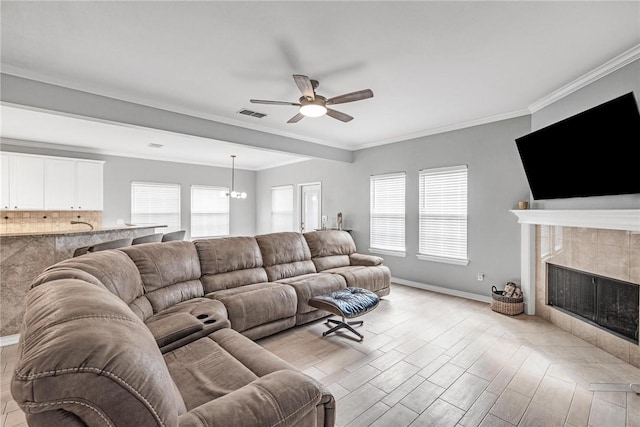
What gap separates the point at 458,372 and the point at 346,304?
3.75 feet

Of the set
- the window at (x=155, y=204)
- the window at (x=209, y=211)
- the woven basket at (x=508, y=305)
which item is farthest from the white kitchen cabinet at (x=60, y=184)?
the woven basket at (x=508, y=305)

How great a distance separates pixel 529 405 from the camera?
2.12 meters

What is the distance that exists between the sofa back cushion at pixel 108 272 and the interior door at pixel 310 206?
4.92 meters

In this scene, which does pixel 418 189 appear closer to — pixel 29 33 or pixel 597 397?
pixel 597 397

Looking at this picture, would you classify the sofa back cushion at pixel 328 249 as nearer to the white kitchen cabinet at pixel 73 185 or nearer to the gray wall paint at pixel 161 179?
the gray wall paint at pixel 161 179

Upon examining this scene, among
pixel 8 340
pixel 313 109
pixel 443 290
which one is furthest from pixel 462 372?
pixel 8 340

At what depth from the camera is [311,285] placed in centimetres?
363

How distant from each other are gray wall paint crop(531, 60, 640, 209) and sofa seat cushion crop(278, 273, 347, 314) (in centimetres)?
276

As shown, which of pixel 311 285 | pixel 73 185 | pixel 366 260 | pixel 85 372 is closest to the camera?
pixel 85 372

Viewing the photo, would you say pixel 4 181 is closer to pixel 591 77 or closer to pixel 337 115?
pixel 337 115

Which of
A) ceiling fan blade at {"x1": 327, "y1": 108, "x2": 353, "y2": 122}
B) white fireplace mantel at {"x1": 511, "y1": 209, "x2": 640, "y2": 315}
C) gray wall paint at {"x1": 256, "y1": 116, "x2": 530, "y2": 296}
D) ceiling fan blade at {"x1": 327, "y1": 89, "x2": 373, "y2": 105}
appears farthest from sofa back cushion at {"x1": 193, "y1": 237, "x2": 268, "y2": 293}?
white fireplace mantel at {"x1": 511, "y1": 209, "x2": 640, "y2": 315}

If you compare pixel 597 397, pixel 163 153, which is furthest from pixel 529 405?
pixel 163 153

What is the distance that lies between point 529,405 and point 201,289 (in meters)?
2.99

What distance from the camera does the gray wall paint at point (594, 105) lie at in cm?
265
